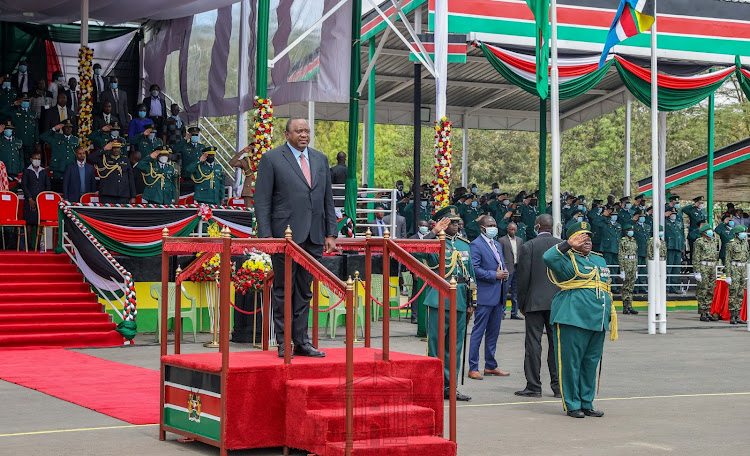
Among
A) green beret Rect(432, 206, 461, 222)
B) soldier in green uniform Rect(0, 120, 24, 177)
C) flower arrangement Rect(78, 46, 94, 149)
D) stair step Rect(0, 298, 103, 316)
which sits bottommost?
stair step Rect(0, 298, 103, 316)

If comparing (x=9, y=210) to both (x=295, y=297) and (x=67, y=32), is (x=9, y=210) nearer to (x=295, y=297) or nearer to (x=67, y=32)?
(x=67, y=32)

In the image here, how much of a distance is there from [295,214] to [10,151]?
13.5 m

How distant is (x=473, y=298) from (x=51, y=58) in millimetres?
19033

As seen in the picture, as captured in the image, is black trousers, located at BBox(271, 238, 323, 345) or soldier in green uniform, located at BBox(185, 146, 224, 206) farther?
soldier in green uniform, located at BBox(185, 146, 224, 206)

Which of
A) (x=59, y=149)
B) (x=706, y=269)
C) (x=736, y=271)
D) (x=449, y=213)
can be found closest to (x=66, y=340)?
(x=449, y=213)

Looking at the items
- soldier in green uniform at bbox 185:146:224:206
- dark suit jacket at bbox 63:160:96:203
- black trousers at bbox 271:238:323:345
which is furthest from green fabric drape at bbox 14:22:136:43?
black trousers at bbox 271:238:323:345

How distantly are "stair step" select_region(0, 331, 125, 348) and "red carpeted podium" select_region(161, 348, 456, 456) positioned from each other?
7426mm

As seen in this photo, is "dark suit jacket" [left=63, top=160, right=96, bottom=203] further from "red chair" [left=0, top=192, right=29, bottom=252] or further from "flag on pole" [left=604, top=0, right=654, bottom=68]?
"flag on pole" [left=604, top=0, right=654, bottom=68]

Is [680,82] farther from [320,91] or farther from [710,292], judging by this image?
[320,91]

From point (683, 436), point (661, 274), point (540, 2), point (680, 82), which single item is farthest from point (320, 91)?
point (683, 436)

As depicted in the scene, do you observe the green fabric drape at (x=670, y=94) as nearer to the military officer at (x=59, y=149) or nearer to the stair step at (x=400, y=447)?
the military officer at (x=59, y=149)

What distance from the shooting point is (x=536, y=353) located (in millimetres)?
10297

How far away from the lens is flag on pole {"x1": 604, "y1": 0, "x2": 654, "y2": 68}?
16.8 meters

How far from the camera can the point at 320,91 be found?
65.6ft
